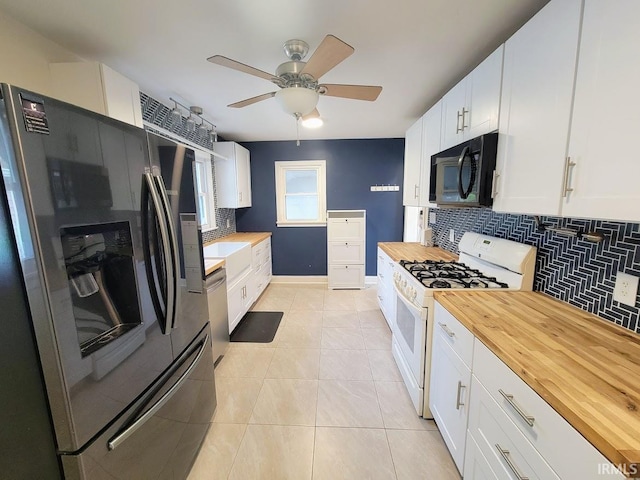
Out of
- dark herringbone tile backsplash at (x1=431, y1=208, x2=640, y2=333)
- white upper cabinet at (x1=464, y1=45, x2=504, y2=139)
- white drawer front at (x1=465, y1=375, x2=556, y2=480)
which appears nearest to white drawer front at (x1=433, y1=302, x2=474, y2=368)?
white drawer front at (x1=465, y1=375, x2=556, y2=480)

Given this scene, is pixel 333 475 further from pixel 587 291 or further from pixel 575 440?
pixel 587 291

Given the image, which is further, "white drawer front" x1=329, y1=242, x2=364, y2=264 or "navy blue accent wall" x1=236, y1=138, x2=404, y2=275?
"navy blue accent wall" x1=236, y1=138, x2=404, y2=275

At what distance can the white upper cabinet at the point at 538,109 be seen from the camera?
1.06 metres

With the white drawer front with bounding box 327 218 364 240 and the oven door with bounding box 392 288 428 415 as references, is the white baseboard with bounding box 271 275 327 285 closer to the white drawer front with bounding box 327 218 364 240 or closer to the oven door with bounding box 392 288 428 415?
the white drawer front with bounding box 327 218 364 240

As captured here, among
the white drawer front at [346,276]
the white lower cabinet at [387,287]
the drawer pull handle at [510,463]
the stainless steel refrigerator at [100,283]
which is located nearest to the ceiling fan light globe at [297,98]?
the stainless steel refrigerator at [100,283]

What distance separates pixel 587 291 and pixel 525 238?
0.50 metres

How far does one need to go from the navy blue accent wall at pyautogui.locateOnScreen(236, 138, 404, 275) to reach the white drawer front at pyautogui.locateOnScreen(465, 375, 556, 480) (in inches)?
137

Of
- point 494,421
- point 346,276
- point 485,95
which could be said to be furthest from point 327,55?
point 346,276

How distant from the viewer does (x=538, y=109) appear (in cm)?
120

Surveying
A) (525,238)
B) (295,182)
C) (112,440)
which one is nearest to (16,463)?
(112,440)

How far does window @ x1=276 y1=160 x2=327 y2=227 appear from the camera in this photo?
4422 millimetres

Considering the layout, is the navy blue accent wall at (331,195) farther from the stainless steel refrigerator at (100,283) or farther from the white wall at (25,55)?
the stainless steel refrigerator at (100,283)

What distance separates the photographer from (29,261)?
29.6 inches

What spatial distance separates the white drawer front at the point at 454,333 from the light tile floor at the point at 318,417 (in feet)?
2.32
